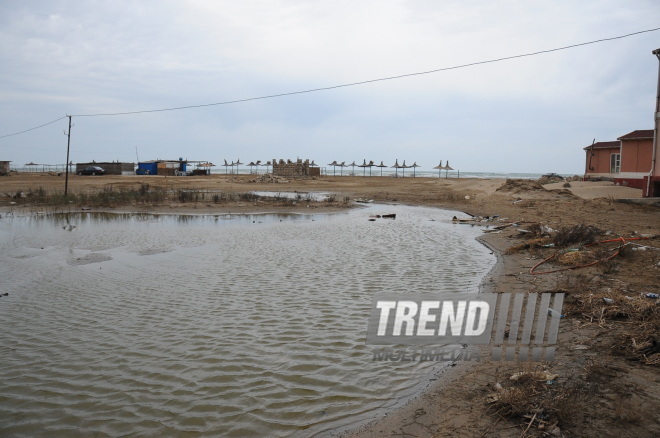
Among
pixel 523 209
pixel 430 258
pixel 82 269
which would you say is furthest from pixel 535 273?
pixel 523 209

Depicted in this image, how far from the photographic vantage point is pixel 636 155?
81.6 ft

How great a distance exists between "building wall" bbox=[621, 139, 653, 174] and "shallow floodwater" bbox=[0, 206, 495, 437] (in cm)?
1765

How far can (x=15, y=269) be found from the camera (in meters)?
9.66

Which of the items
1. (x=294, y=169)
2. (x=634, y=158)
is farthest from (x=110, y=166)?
(x=634, y=158)

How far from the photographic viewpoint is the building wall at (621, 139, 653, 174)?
24156 mm

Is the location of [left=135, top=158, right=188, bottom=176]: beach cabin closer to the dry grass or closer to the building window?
the building window

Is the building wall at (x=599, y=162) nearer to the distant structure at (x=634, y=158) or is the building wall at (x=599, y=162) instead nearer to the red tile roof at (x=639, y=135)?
the distant structure at (x=634, y=158)

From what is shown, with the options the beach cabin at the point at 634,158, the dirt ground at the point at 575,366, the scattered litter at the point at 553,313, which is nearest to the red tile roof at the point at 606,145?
the beach cabin at the point at 634,158

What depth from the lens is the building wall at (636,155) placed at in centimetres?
2416

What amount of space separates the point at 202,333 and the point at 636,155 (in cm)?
2720

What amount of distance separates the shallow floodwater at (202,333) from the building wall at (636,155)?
1765 cm

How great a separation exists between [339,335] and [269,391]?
1.65 metres

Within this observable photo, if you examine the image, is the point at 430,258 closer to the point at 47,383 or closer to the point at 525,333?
the point at 525,333

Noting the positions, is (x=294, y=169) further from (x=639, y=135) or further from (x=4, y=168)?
(x=639, y=135)
